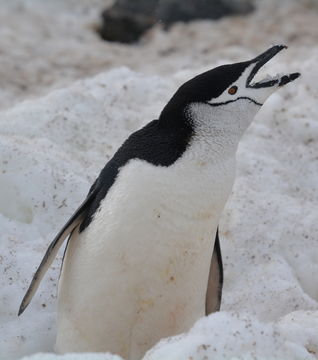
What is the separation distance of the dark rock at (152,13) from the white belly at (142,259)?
4.47 m

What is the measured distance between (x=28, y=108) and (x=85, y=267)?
1528 millimetres

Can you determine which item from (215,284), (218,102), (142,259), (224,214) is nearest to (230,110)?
(218,102)

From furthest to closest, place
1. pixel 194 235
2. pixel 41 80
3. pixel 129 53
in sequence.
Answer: pixel 129 53, pixel 41 80, pixel 194 235

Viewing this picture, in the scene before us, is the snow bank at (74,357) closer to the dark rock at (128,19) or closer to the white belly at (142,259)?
the white belly at (142,259)

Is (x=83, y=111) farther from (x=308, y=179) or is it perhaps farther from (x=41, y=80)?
(x=41, y=80)

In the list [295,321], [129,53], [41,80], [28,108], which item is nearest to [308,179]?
[28,108]

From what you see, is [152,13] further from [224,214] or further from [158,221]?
[158,221]

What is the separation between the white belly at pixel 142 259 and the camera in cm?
221

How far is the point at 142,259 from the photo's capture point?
224 cm

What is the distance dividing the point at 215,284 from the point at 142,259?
48 cm

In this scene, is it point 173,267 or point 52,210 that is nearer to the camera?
point 173,267

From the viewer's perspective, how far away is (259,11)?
6.93m

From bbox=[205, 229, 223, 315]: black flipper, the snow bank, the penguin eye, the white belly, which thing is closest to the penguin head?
the penguin eye

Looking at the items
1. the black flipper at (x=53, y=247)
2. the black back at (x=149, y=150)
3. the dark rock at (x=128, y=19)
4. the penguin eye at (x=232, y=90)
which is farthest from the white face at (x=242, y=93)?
the dark rock at (x=128, y=19)
